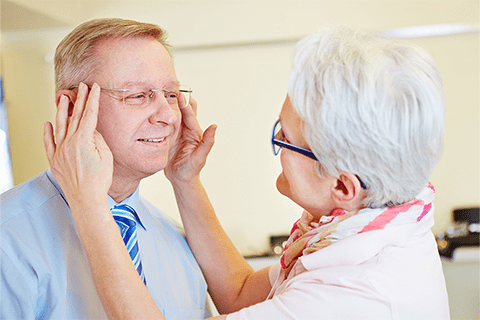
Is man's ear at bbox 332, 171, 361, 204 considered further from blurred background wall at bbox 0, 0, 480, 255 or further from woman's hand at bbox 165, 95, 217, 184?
blurred background wall at bbox 0, 0, 480, 255

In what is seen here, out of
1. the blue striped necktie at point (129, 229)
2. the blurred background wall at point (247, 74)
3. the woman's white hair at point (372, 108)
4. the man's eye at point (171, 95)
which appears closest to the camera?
the woman's white hair at point (372, 108)

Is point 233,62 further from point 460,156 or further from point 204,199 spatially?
point 204,199

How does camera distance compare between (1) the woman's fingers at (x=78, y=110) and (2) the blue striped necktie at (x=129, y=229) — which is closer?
(1) the woman's fingers at (x=78, y=110)

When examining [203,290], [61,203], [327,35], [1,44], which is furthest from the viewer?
[1,44]

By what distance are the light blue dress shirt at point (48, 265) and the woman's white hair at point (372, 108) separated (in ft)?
2.48

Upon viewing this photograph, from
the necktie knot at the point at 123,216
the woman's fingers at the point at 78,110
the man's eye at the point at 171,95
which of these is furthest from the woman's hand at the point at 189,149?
the woman's fingers at the point at 78,110

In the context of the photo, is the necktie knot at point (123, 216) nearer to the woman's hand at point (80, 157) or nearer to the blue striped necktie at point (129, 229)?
the blue striped necktie at point (129, 229)

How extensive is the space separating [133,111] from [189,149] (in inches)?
12.3

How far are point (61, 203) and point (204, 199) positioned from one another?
1.77ft

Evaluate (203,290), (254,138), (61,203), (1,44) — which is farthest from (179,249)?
(1,44)

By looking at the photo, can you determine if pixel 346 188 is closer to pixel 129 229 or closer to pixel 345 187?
pixel 345 187

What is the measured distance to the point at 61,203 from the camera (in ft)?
4.43

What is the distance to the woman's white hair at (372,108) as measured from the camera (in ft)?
3.34

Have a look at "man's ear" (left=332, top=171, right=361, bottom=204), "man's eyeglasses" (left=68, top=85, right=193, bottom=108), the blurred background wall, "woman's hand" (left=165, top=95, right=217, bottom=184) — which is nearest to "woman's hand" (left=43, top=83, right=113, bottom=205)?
"man's eyeglasses" (left=68, top=85, right=193, bottom=108)
